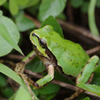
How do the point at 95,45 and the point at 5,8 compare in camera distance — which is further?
the point at 95,45

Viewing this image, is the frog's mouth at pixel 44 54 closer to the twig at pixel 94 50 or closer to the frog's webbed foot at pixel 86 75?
the frog's webbed foot at pixel 86 75

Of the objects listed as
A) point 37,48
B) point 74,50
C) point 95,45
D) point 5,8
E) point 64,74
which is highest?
point 5,8

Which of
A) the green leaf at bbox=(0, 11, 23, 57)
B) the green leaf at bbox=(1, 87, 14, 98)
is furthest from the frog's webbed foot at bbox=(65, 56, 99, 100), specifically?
the green leaf at bbox=(0, 11, 23, 57)

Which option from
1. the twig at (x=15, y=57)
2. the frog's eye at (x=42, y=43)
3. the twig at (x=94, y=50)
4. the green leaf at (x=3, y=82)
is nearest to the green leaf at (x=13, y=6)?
the twig at (x=15, y=57)

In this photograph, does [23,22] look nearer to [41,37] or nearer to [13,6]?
[13,6]

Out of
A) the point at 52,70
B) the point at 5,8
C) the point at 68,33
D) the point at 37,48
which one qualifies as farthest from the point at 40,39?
the point at 68,33

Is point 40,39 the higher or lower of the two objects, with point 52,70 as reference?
higher

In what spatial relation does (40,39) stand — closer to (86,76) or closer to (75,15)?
(86,76)
